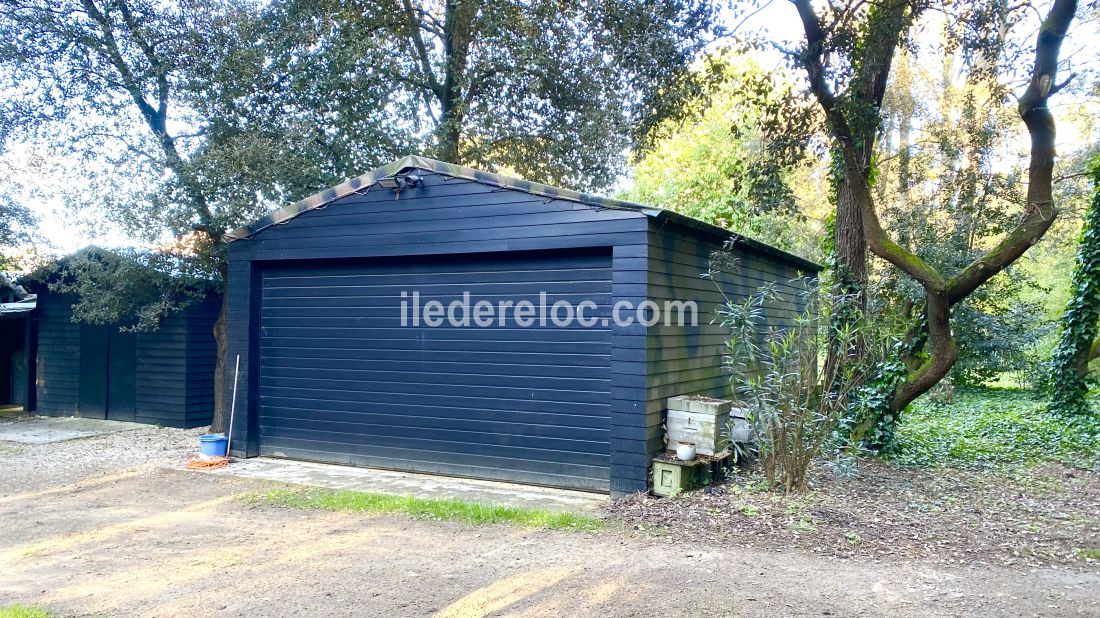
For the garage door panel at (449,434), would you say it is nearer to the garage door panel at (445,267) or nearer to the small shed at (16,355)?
the garage door panel at (445,267)

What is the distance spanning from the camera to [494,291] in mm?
7809

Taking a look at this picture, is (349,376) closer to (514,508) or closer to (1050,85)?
(514,508)

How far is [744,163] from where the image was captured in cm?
1809

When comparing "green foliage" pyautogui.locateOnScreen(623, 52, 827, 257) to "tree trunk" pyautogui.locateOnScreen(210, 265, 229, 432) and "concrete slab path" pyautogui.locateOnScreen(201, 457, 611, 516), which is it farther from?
"tree trunk" pyautogui.locateOnScreen(210, 265, 229, 432)

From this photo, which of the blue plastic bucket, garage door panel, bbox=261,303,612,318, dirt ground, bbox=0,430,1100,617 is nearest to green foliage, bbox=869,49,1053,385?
dirt ground, bbox=0,430,1100,617

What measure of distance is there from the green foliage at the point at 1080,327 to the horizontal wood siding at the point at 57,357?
16.2m

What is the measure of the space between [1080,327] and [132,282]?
14.2 meters

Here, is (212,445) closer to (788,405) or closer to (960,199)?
(788,405)

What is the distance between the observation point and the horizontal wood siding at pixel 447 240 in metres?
6.77

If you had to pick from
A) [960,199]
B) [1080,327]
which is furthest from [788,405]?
[1080,327]

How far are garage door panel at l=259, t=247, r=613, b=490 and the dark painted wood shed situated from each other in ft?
0.06

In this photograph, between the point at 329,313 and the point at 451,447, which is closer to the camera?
the point at 451,447

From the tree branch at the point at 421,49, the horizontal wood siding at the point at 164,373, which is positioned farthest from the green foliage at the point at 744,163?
the horizontal wood siding at the point at 164,373

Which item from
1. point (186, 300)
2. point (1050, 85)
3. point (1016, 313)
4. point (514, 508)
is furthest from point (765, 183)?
point (1016, 313)
